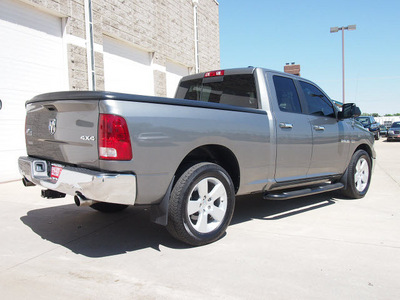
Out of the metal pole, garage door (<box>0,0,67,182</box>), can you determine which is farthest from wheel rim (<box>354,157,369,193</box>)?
the metal pole

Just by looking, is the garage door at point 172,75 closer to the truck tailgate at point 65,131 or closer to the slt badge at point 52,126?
Result: the truck tailgate at point 65,131

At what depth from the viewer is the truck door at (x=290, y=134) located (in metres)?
4.44

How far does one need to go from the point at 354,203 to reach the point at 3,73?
24.1 feet

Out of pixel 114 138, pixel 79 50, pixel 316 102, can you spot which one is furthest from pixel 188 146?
pixel 79 50

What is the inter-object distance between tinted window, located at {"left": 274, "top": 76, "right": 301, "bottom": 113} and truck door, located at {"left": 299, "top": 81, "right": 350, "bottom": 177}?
0.20 metres

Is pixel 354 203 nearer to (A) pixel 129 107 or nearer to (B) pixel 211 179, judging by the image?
(B) pixel 211 179

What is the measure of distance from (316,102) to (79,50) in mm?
6481

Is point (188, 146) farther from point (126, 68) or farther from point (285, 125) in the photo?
point (126, 68)

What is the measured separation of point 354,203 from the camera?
18.7ft

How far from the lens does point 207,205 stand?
3.65 meters

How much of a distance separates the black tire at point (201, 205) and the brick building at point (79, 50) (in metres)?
5.89

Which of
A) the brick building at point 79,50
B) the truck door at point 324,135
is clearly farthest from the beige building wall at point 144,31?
the truck door at point 324,135

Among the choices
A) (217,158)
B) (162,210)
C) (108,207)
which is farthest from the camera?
(108,207)

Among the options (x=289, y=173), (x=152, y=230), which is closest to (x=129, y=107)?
(x=152, y=230)
